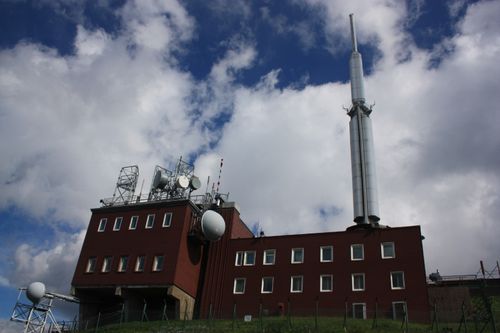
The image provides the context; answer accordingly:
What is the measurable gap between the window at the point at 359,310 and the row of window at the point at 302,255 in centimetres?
461

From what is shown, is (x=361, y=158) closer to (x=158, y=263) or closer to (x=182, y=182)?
(x=182, y=182)

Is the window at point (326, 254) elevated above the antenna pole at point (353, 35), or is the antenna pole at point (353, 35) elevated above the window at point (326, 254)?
the antenna pole at point (353, 35)

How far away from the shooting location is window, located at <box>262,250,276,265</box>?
172 feet

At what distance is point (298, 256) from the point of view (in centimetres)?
5156

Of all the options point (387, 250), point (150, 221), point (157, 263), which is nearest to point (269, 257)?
point (157, 263)

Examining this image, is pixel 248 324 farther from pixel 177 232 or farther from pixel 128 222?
pixel 128 222

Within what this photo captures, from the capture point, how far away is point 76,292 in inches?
2141

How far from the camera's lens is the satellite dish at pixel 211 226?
171ft

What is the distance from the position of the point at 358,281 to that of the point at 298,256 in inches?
271

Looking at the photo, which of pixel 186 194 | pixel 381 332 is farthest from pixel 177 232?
pixel 381 332

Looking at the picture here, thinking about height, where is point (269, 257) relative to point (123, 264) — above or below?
above

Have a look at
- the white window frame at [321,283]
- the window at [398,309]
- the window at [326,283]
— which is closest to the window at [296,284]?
the white window frame at [321,283]

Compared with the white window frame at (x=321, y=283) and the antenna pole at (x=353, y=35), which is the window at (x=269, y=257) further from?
the antenna pole at (x=353, y=35)

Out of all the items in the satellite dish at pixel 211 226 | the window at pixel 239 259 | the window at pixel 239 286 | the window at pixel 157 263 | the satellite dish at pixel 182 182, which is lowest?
the window at pixel 239 286
